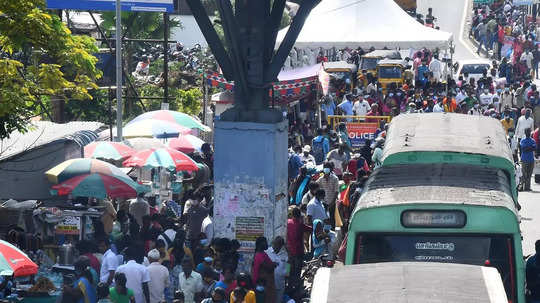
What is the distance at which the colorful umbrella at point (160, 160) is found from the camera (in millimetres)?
19656

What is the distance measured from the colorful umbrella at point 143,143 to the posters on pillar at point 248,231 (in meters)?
5.32

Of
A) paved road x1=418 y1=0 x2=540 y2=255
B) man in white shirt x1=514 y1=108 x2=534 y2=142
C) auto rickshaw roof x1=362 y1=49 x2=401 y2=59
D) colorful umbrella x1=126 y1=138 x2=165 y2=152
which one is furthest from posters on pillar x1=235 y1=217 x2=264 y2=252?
auto rickshaw roof x1=362 y1=49 x2=401 y2=59

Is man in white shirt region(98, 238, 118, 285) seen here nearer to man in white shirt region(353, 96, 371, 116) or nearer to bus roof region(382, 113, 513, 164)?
bus roof region(382, 113, 513, 164)

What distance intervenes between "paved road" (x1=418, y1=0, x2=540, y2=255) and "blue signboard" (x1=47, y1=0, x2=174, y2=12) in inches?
360

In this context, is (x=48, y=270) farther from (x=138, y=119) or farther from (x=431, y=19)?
(x=431, y=19)

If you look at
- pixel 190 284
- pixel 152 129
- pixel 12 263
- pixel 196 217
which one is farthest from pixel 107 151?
pixel 12 263

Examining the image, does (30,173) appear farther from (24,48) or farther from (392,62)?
(392,62)

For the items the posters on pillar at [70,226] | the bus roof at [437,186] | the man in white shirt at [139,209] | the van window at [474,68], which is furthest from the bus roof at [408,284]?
the van window at [474,68]

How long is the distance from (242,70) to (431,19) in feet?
147

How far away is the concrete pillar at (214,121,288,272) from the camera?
51.7 feet

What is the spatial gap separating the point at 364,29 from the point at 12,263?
25481 millimetres

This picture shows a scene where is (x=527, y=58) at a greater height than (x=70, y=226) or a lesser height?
greater

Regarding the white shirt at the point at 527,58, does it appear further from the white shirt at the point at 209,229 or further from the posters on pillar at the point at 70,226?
the posters on pillar at the point at 70,226

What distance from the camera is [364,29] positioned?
36719mm
